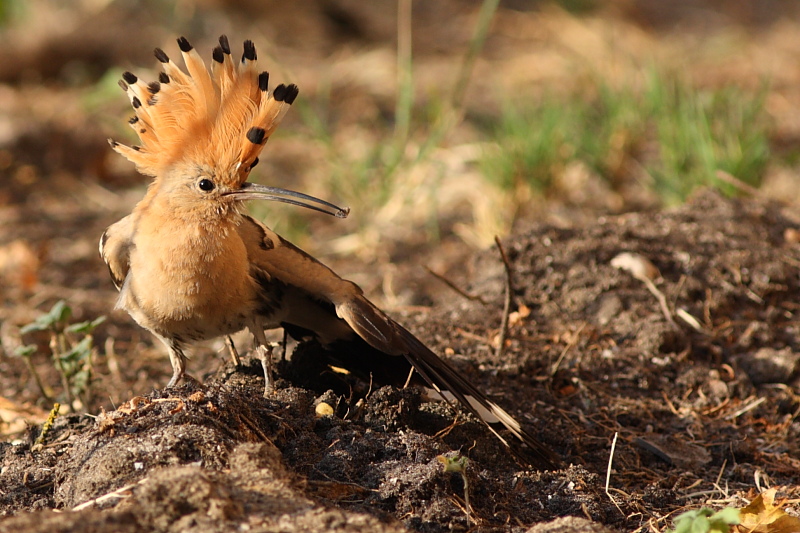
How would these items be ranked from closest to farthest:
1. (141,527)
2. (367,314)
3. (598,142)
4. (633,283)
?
(141,527), (367,314), (633,283), (598,142)

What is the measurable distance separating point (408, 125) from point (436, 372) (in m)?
3.13

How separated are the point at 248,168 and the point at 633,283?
1938mm

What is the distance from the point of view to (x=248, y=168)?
3.42 metres

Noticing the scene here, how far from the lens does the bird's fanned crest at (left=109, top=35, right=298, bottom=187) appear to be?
3.35 meters

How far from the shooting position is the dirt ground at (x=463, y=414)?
8.21 feet

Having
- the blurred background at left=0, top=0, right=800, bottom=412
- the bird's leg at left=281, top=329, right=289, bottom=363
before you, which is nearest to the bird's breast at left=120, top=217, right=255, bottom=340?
the bird's leg at left=281, top=329, right=289, bottom=363

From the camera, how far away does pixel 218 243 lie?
3.32 metres

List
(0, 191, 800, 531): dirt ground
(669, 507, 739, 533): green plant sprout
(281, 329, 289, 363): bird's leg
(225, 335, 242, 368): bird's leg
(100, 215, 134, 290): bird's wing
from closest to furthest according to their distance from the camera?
1. (669, 507, 739, 533): green plant sprout
2. (0, 191, 800, 531): dirt ground
3. (100, 215, 134, 290): bird's wing
4. (225, 335, 242, 368): bird's leg
5. (281, 329, 289, 363): bird's leg

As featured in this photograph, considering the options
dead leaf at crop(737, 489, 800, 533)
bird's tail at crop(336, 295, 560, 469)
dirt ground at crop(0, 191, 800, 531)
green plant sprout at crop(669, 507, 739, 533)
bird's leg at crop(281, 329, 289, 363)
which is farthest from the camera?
bird's leg at crop(281, 329, 289, 363)

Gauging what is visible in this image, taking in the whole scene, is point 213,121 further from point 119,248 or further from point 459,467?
point 459,467

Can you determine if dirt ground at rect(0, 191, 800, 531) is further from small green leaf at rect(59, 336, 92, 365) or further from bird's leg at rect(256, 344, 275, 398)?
small green leaf at rect(59, 336, 92, 365)

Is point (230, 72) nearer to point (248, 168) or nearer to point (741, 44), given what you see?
point (248, 168)

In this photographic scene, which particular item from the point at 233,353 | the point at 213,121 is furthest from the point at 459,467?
the point at 213,121

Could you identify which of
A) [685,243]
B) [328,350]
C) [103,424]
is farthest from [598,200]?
[103,424]
